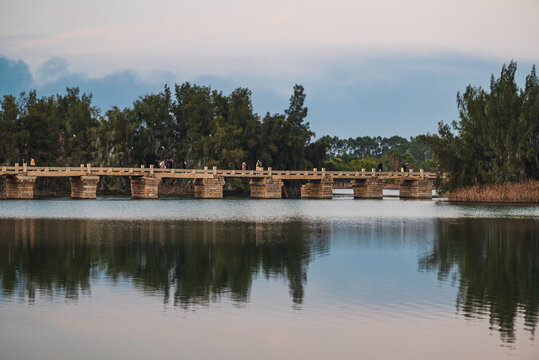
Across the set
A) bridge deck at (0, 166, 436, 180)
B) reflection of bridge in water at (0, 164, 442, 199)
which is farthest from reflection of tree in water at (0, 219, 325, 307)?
reflection of bridge in water at (0, 164, 442, 199)

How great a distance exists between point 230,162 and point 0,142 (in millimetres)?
31331

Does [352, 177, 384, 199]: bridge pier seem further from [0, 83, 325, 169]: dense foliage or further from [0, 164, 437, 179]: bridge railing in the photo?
[0, 83, 325, 169]: dense foliage

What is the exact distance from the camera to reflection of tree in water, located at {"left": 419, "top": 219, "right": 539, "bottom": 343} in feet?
52.8

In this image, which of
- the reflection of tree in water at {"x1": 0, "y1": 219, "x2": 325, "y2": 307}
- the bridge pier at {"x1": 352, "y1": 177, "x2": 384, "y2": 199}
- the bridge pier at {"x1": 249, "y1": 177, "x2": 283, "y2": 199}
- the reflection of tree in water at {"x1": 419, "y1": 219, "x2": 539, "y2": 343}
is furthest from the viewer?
the bridge pier at {"x1": 352, "y1": 177, "x2": 384, "y2": 199}

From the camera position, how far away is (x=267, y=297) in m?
17.5

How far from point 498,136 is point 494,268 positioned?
49151 millimetres

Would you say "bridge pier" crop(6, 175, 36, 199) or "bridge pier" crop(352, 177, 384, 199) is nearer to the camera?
"bridge pier" crop(6, 175, 36, 199)

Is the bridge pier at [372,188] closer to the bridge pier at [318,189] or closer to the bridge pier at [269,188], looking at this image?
the bridge pier at [318,189]

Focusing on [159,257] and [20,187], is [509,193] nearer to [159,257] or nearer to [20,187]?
[159,257]

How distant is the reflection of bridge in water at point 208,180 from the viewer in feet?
269

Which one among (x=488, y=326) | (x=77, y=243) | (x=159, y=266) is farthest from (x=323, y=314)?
(x=77, y=243)

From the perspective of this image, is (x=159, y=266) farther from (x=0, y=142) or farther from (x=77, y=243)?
(x=0, y=142)

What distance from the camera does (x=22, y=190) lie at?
81.8 m

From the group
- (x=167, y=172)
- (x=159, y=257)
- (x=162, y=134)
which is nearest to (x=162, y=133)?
(x=162, y=134)
